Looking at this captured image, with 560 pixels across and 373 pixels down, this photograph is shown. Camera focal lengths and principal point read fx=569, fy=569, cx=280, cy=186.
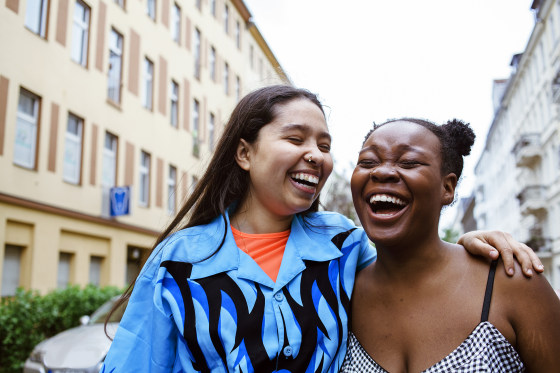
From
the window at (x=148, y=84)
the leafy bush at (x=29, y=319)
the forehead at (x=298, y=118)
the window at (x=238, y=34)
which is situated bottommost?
the leafy bush at (x=29, y=319)

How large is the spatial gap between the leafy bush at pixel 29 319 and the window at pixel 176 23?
1405 cm

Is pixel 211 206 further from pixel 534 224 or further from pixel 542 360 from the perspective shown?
pixel 534 224

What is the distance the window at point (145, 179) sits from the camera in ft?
65.4

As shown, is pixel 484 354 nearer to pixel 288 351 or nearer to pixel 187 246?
pixel 288 351

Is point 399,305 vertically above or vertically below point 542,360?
above

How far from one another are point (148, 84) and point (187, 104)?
3.28 metres

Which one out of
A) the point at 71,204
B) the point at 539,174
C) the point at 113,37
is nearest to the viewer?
the point at 71,204

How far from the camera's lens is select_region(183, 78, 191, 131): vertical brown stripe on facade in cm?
2348

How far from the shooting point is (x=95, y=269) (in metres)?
17.0

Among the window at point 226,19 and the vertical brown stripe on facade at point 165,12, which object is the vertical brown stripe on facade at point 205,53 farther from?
the vertical brown stripe on facade at point 165,12

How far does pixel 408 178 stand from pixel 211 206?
1.00 meters

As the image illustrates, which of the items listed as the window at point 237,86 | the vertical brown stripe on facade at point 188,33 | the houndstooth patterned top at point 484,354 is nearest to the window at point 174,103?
the vertical brown stripe on facade at point 188,33

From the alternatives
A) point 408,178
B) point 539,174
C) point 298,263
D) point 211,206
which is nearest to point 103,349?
point 211,206

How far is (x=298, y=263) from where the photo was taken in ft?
7.74
